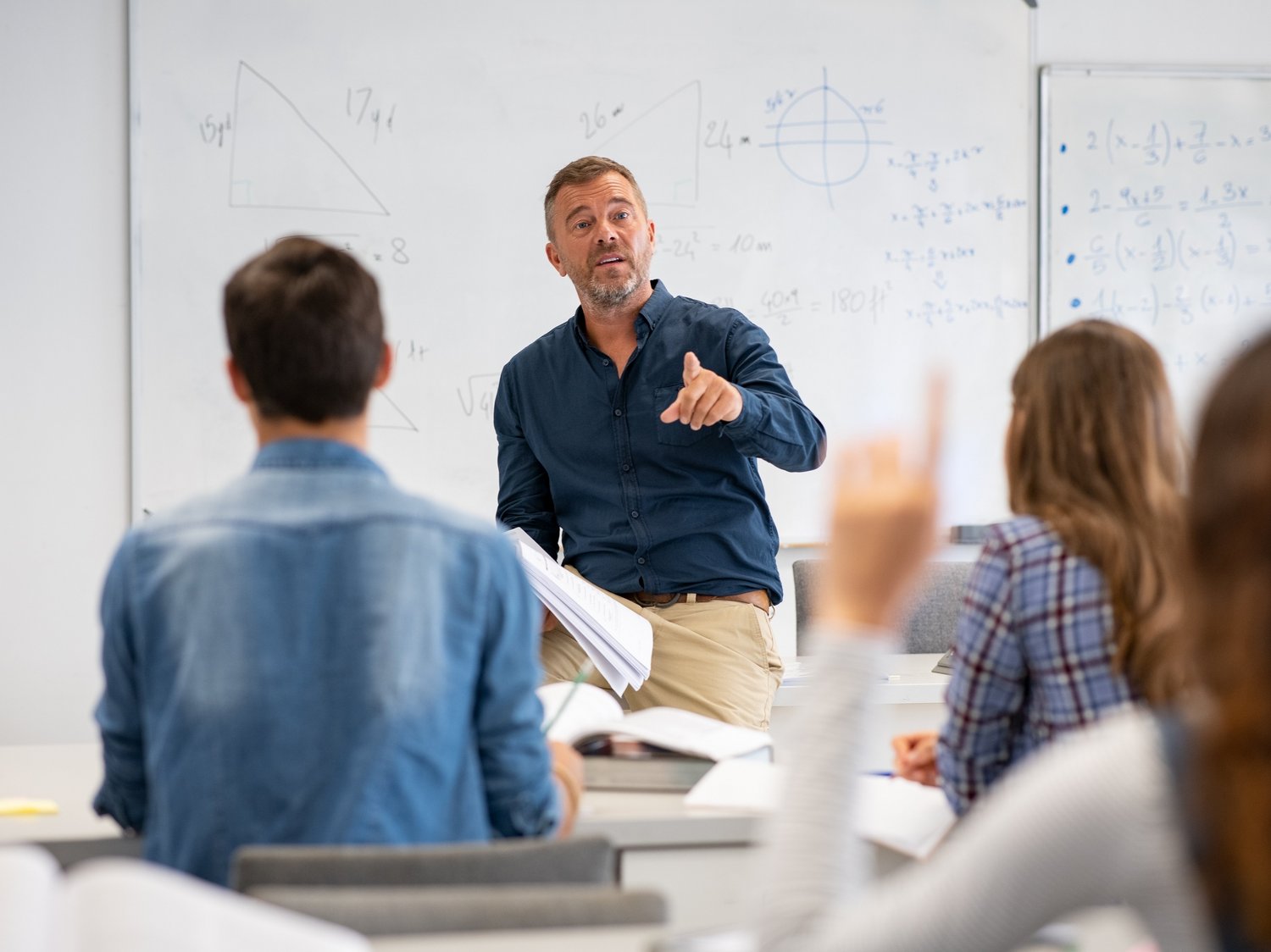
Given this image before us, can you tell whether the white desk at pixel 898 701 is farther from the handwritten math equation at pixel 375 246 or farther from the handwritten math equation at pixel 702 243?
the handwritten math equation at pixel 375 246

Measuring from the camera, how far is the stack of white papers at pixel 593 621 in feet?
6.75

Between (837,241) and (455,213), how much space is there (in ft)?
3.66

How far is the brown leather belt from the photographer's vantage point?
262 centimetres

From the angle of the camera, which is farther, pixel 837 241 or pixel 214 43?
pixel 837 241

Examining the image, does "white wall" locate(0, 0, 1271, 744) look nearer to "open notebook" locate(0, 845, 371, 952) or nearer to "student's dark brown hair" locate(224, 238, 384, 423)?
"student's dark brown hair" locate(224, 238, 384, 423)

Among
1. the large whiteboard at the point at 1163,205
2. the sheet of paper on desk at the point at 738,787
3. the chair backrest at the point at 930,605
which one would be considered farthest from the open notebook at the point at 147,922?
the large whiteboard at the point at 1163,205

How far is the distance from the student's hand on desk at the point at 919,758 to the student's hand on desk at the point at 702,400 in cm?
70

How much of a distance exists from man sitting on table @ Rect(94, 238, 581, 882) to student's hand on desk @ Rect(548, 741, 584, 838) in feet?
0.32

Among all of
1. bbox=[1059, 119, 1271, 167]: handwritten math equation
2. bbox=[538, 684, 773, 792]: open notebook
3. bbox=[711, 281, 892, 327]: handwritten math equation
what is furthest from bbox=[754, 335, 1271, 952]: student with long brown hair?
bbox=[1059, 119, 1271, 167]: handwritten math equation

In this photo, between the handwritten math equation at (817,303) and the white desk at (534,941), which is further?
the handwritten math equation at (817,303)

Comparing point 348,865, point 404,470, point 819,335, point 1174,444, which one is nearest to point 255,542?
point 348,865

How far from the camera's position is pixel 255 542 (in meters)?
1.22

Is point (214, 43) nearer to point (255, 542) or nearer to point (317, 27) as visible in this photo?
point (317, 27)

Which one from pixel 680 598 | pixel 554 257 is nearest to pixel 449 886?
pixel 680 598
